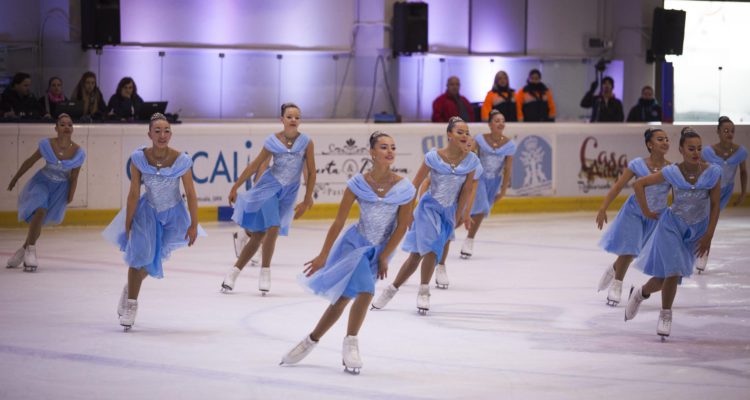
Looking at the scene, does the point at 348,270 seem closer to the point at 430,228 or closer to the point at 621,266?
the point at 430,228

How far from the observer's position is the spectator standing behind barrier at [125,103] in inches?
627

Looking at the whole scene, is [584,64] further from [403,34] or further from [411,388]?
[411,388]

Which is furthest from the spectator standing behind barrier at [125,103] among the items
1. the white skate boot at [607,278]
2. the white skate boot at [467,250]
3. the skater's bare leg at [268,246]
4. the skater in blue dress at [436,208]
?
the white skate boot at [607,278]

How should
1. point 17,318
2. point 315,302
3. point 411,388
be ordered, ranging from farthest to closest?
point 315,302 → point 17,318 → point 411,388

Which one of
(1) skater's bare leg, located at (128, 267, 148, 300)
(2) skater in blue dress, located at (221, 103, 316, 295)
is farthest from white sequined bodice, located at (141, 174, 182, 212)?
(2) skater in blue dress, located at (221, 103, 316, 295)

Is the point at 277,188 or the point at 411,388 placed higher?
the point at 277,188

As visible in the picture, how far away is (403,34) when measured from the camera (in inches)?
808

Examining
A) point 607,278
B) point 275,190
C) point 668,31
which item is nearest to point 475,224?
Answer: point 607,278

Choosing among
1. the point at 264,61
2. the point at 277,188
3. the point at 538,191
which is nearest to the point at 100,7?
the point at 264,61

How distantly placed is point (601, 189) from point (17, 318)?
11059mm

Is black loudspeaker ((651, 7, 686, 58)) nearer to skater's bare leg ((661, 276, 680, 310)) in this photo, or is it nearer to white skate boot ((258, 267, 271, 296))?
white skate boot ((258, 267, 271, 296))

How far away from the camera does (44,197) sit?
444 inches

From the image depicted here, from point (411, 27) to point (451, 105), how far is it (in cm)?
288

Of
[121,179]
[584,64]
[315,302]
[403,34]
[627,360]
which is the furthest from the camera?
[584,64]
